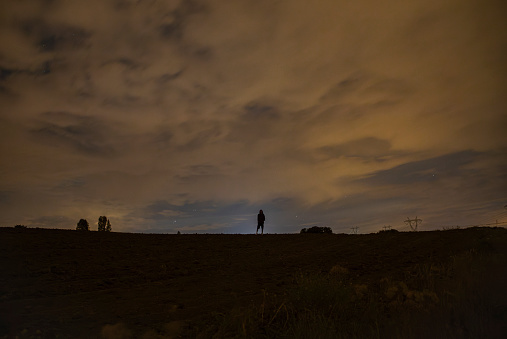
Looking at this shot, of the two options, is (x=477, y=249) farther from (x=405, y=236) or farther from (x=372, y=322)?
(x=372, y=322)

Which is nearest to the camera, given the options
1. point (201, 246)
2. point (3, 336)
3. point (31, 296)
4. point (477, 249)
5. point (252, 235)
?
point (3, 336)

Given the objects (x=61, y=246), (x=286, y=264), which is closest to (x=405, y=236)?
(x=286, y=264)

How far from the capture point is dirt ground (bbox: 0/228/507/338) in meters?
7.74

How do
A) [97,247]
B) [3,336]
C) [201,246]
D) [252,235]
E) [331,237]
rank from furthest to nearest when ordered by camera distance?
[252,235]
[331,237]
[201,246]
[97,247]
[3,336]

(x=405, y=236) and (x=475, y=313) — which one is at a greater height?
(x=405, y=236)

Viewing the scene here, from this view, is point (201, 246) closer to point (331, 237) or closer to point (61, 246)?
point (61, 246)

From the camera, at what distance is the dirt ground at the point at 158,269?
7742 millimetres

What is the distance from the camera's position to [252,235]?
76.0 ft

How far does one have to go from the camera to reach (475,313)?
6660mm

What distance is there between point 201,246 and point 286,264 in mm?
5479

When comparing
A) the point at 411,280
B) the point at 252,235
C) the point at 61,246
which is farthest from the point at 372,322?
the point at 252,235

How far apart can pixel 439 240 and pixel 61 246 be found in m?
15.8

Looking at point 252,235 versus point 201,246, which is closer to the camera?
point 201,246

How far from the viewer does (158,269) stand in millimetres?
12906
